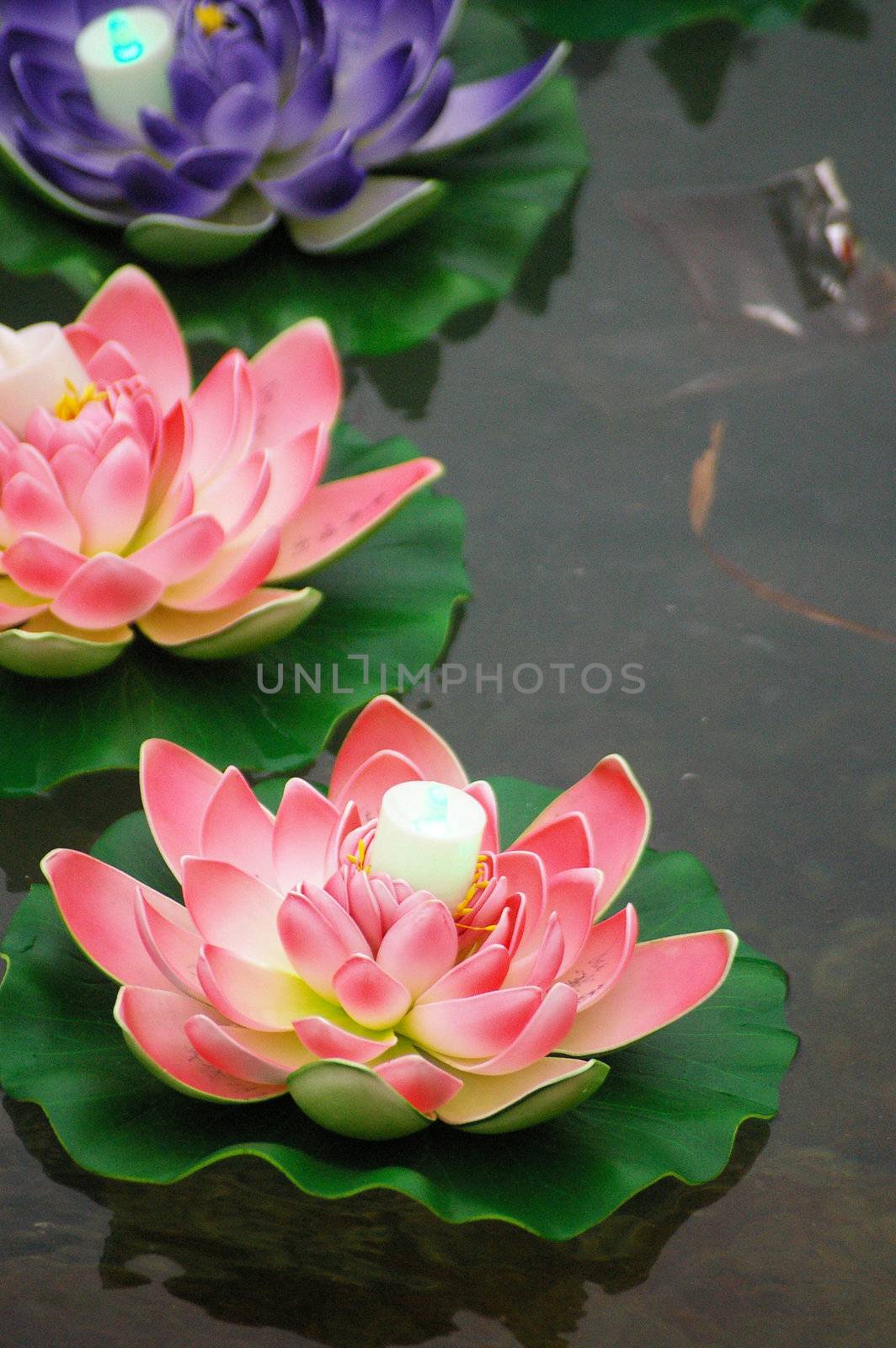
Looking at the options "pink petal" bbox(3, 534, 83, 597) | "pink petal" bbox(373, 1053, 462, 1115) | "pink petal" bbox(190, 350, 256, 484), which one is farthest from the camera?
"pink petal" bbox(190, 350, 256, 484)

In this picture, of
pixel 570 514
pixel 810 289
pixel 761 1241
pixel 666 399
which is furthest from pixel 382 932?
pixel 810 289

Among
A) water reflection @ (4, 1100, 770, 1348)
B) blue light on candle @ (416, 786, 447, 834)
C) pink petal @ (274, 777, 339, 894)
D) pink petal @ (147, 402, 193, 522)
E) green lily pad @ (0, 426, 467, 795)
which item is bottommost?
water reflection @ (4, 1100, 770, 1348)

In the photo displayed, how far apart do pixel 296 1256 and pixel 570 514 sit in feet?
2.26

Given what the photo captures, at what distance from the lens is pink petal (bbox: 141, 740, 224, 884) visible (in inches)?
36.6

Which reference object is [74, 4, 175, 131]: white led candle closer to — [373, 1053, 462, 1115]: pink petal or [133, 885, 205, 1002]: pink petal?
[133, 885, 205, 1002]: pink petal

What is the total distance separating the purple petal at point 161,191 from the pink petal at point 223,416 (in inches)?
10.7

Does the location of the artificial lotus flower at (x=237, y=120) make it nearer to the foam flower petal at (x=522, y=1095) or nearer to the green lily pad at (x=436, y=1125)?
the green lily pad at (x=436, y=1125)

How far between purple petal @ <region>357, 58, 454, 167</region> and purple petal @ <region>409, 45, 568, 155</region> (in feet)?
0.21

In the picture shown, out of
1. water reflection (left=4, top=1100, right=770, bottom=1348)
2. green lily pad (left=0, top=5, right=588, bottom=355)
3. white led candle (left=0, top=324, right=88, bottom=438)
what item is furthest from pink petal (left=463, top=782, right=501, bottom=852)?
green lily pad (left=0, top=5, right=588, bottom=355)

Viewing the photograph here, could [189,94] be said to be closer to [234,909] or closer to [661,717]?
[661,717]

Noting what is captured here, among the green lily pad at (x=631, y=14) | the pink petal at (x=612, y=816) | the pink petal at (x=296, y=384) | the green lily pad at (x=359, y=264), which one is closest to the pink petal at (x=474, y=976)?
the pink petal at (x=612, y=816)

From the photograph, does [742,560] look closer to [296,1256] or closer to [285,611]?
[285,611]

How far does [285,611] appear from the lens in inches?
42.2

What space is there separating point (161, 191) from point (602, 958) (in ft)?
2.75
